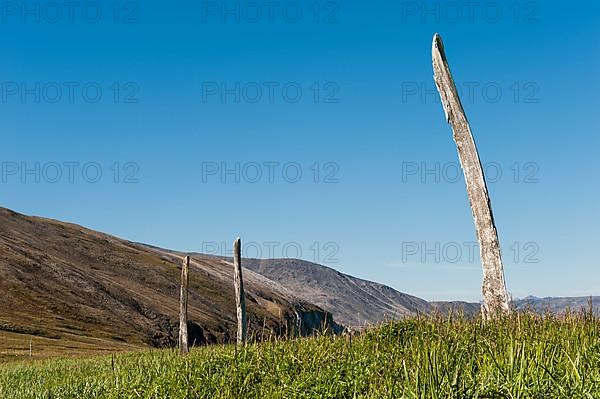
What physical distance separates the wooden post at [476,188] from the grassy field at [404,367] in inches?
122

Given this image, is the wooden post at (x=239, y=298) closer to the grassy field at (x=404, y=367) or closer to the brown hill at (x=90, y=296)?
the grassy field at (x=404, y=367)

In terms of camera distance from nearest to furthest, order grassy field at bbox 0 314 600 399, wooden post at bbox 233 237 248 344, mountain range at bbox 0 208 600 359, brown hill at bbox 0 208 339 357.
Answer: grassy field at bbox 0 314 600 399 → wooden post at bbox 233 237 248 344 → mountain range at bbox 0 208 600 359 → brown hill at bbox 0 208 339 357

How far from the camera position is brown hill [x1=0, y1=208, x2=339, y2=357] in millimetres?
71562

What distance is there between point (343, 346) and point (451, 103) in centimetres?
687

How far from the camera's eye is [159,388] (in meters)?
8.16

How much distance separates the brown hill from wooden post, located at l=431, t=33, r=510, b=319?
3424 centimetres

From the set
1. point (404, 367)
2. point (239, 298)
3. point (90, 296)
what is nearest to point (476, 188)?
point (404, 367)

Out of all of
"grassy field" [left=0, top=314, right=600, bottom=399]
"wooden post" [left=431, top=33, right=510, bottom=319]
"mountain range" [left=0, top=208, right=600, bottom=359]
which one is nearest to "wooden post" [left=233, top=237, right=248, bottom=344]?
"wooden post" [left=431, top=33, right=510, bottom=319]

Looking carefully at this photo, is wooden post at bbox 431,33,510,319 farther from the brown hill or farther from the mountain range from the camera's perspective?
the mountain range

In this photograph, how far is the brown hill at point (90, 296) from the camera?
71.6 m

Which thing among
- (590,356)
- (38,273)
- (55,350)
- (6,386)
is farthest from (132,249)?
(590,356)

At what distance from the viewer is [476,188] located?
13.3m

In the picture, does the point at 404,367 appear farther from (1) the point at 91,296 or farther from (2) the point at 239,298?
(1) the point at 91,296

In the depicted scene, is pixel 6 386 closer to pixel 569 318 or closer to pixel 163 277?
pixel 569 318
